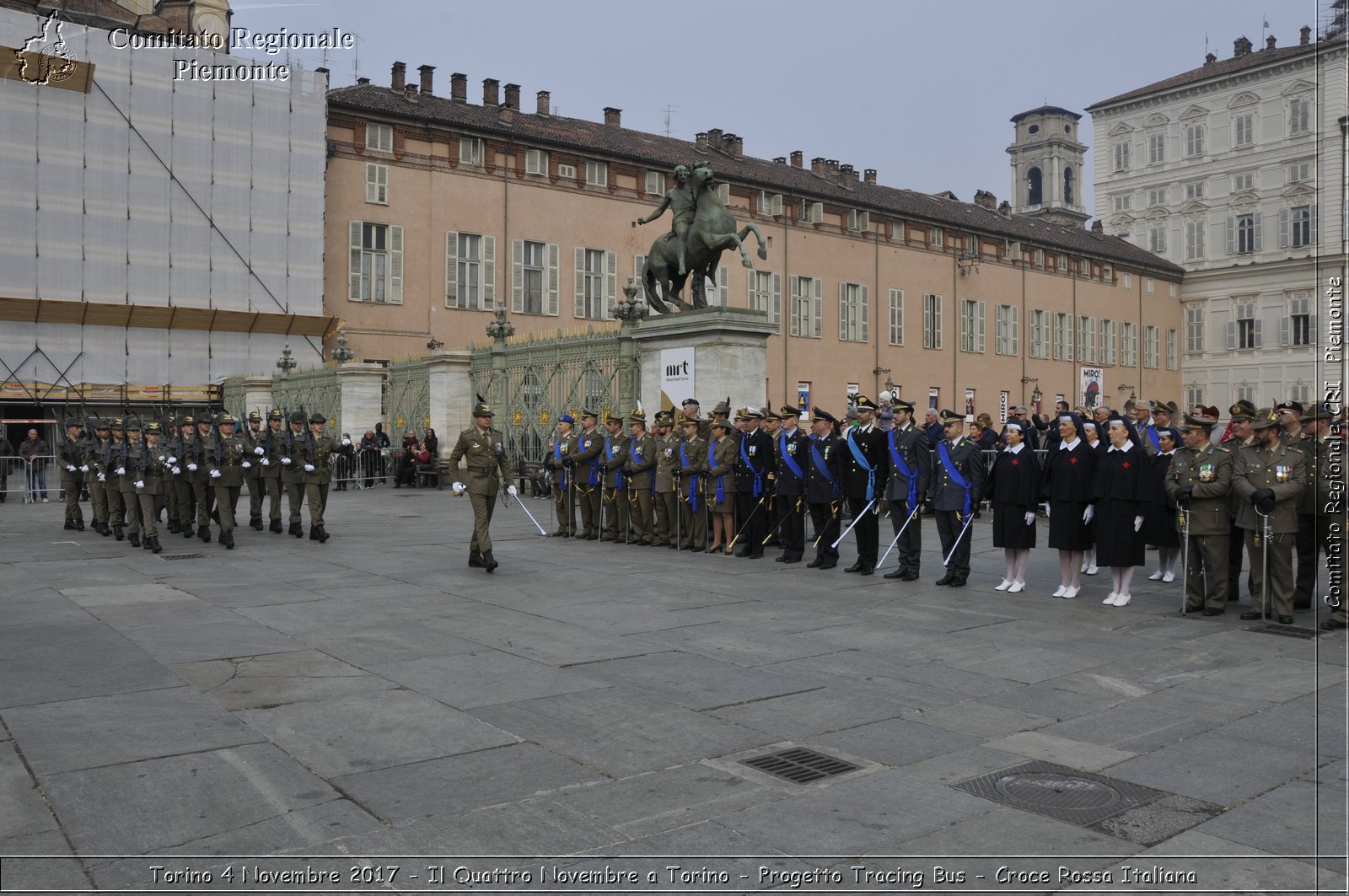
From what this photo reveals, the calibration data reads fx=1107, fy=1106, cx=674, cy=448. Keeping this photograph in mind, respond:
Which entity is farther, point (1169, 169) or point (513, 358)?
point (1169, 169)

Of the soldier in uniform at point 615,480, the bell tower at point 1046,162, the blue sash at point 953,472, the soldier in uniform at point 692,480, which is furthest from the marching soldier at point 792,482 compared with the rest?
the bell tower at point 1046,162

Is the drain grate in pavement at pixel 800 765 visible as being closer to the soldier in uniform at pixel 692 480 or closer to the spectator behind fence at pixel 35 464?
the soldier in uniform at pixel 692 480

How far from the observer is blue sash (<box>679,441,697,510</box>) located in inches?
554

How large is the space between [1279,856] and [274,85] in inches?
1430

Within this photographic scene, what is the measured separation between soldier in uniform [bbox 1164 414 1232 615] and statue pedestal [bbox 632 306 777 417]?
810 cm

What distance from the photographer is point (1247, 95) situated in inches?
2285

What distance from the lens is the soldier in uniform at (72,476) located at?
16891mm

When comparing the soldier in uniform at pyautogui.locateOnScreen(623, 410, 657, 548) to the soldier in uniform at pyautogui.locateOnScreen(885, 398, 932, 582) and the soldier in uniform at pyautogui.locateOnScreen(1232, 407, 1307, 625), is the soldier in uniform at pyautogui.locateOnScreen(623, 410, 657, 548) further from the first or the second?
the soldier in uniform at pyautogui.locateOnScreen(1232, 407, 1307, 625)

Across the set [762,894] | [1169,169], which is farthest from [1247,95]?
[762,894]

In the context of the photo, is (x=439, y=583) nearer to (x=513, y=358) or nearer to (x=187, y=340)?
(x=513, y=358)

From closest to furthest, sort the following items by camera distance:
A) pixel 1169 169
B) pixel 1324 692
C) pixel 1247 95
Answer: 1. pixel 1324 692
2. pixel 1247 95
3. pixel 1169 169

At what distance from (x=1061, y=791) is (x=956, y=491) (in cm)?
643

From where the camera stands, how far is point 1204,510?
957cm

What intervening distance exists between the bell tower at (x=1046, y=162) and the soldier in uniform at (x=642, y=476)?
96.2 meters
